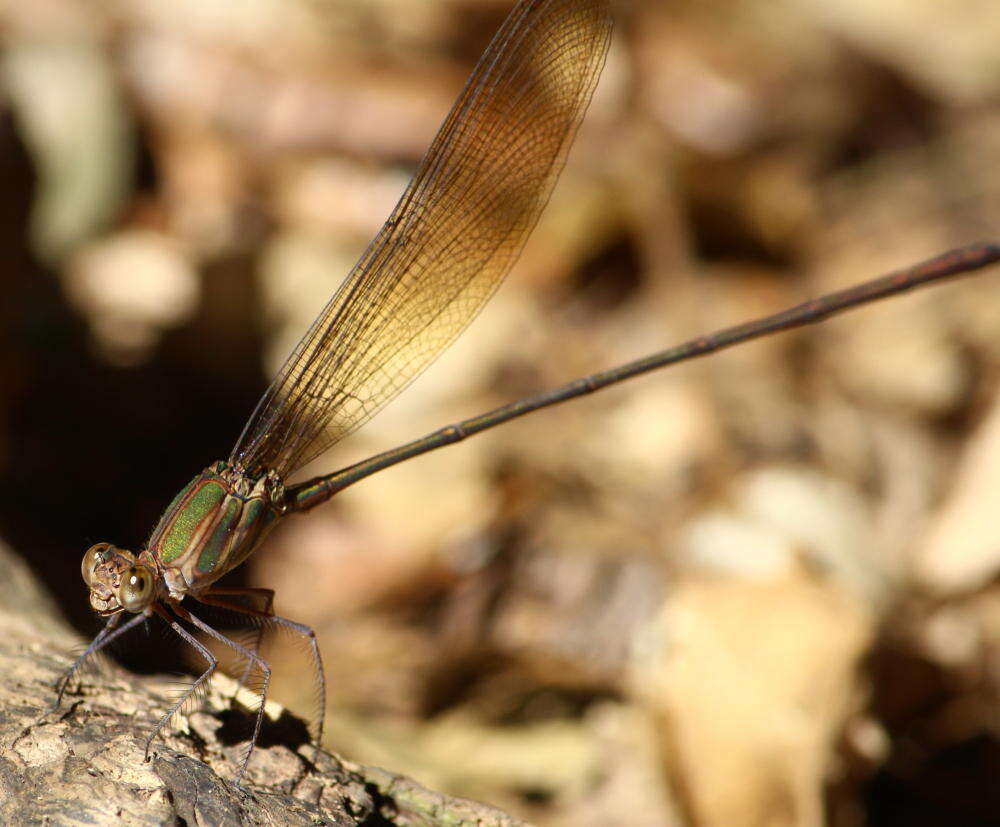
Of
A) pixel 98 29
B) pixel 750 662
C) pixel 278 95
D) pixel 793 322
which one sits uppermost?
pixel 98 29

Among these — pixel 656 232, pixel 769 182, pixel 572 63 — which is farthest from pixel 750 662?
pixel 769 182

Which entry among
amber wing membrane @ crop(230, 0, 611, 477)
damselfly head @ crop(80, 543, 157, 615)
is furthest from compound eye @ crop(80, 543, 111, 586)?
amber wing membrane @ crop(230, 0, 611, 477)

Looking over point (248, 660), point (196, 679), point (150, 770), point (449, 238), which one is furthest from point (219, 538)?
point (449, 238)

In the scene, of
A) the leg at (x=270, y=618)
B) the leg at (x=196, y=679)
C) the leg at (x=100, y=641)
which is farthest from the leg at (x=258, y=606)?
the leg at (x=100, y=641)

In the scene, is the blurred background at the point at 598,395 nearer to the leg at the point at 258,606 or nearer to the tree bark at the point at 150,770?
the leg at the point at 258,606

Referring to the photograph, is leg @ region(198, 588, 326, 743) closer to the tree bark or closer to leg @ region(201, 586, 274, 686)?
leg @ region(201, 586, 274, 686)

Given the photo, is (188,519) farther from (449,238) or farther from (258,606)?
(449,238)

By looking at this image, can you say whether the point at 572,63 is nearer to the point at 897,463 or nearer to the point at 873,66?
the point at 897,463
